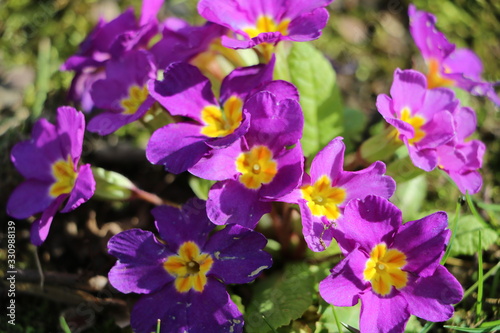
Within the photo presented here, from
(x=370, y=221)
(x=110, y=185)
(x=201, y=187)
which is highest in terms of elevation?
(x=370, y=221)

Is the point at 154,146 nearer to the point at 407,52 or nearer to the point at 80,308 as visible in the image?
the point at 80,308

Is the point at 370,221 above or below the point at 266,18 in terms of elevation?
below

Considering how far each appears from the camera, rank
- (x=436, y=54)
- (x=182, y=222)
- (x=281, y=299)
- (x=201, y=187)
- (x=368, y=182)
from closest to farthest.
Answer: (x=368, y=182) → (x=182, y=222) → (x=281, y=299) → (x=436, y=54) → (x=201, y=187)

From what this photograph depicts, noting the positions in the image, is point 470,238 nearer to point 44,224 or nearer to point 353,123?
point 353,123

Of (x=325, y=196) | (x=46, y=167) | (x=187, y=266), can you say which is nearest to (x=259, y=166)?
(x=325, y=196)

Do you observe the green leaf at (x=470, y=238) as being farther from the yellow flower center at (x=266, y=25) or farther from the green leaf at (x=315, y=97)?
the yellow flower center at (x=266, y=25)

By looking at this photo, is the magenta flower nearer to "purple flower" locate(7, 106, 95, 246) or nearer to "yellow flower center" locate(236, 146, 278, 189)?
"yellow flower center" locate(236, 146, 278, 189)

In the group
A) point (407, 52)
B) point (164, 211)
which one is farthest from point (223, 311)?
point (407, 52)
